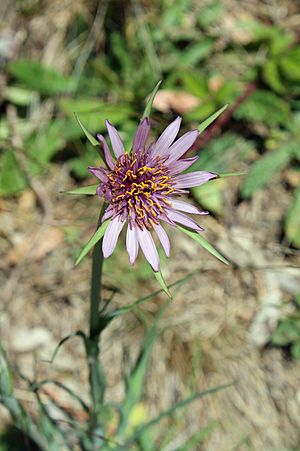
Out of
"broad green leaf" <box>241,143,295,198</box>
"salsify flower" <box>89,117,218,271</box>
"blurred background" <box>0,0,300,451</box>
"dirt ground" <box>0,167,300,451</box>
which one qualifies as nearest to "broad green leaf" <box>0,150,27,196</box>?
"blurred background" <box>0,0,300,451</box>

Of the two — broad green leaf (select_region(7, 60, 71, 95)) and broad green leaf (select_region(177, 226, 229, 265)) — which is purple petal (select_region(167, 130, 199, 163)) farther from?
broad green leaf (select_region(7, 60, 71, 95))

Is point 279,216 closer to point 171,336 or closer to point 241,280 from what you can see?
point 241,280

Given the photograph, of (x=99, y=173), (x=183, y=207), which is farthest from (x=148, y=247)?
(x=99, y=173)

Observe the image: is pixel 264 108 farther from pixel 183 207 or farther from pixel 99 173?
pixel 99 173

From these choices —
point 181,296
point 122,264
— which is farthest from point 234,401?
point 122,264

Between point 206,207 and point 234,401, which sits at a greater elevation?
point 206,207

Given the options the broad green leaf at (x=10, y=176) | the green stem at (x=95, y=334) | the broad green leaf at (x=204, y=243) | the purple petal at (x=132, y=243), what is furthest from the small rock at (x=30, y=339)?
the broad green leaf at (x=204, y=243)

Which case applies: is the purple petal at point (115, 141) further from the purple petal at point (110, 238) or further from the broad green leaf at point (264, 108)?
the broad green leaf at point (264, 108)
